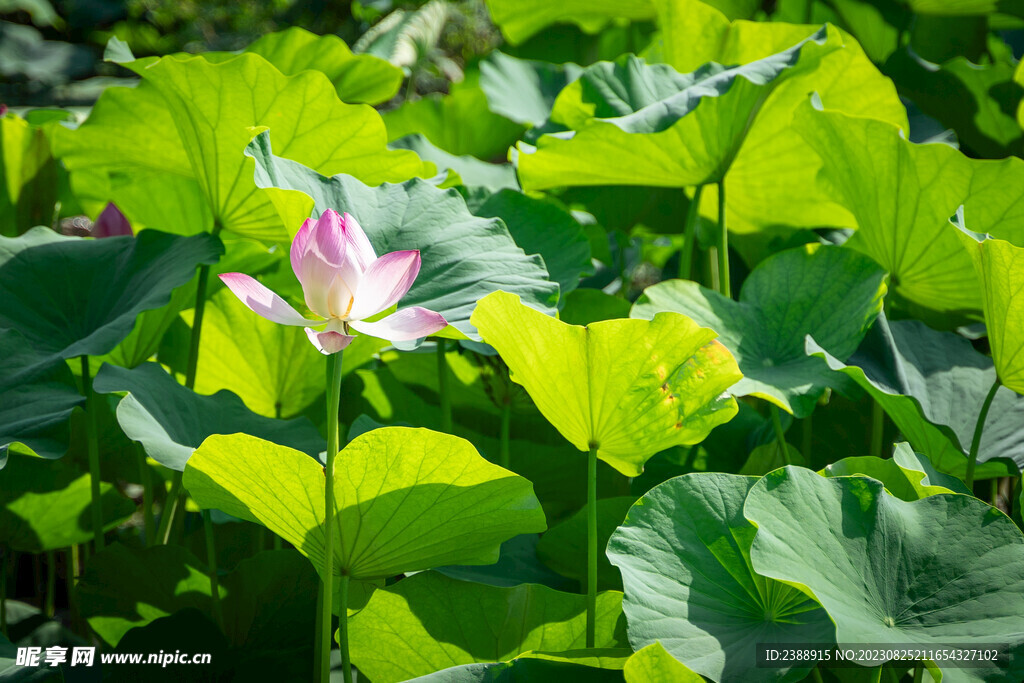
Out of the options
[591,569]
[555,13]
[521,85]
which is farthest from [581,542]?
[555,13]

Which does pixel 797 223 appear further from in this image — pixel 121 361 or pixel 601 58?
pixel 121 361

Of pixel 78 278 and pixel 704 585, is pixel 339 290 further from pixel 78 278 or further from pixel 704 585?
pixel 78 278

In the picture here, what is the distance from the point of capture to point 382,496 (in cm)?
54

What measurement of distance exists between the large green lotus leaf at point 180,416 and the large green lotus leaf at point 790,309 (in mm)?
341

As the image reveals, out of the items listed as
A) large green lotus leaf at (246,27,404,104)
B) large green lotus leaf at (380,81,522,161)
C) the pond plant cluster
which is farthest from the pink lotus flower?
large green lotus leaf at (380,81,522,161)

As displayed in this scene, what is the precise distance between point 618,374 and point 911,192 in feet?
1.35

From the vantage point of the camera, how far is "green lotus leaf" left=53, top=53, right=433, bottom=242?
0.76m

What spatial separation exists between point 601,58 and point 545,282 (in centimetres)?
102

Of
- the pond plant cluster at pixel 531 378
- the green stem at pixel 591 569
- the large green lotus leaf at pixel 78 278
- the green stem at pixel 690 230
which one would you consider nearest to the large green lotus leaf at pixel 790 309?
the pond plant cluster at pixel 531 378

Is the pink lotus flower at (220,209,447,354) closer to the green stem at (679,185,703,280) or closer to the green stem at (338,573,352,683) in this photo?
the green stem at (338,573,352,683)

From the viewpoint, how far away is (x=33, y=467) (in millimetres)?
759

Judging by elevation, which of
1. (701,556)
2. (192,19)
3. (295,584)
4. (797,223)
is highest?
(192,19)

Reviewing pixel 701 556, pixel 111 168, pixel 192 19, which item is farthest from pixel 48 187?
pixel 192 19

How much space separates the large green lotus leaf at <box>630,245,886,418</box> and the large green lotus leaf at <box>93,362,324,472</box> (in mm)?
341
